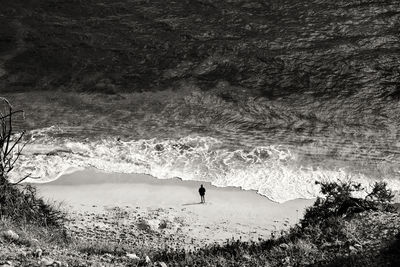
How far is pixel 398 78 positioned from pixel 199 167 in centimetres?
1120

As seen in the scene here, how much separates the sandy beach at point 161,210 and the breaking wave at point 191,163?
1.60 ft

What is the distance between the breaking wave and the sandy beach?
0.49 metres

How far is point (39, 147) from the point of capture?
66.9 ft

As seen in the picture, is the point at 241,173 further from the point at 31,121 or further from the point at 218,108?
the point at 31,121

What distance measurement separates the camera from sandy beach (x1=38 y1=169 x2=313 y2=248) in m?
14.5

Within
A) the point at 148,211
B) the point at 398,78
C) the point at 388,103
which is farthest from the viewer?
Result: the point at 398,78

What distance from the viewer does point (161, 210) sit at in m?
16.1

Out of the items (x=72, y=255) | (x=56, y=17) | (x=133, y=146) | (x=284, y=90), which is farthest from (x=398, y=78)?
(x=56, y=17)

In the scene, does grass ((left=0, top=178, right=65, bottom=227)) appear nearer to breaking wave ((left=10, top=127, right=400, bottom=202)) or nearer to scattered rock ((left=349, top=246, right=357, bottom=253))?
→ breaking wave ((left=10, top=127, right=400, bottom=202))

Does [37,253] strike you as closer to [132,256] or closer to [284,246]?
[132,256]

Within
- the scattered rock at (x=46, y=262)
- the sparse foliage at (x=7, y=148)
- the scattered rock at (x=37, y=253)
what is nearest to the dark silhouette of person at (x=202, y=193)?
the sparse foliage at (x=7, y=148)

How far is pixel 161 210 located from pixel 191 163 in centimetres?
331

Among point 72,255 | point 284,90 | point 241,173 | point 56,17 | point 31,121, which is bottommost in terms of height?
point 72,255

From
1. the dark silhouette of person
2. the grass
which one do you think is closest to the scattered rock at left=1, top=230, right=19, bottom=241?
the grass
